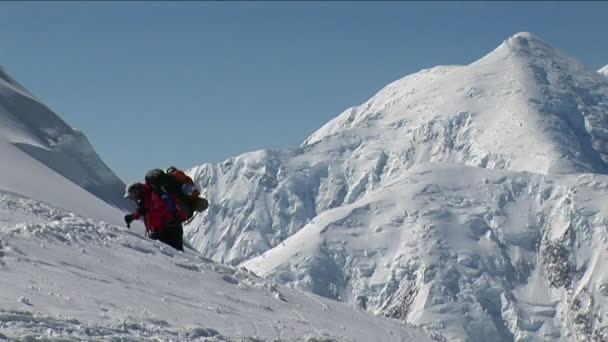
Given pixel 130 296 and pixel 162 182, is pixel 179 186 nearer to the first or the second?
pixel 162 182

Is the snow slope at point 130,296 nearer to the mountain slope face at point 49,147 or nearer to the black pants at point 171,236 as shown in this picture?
the black pants at point 171,236

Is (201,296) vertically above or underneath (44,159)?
underneath

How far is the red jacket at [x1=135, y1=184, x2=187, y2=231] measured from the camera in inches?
890

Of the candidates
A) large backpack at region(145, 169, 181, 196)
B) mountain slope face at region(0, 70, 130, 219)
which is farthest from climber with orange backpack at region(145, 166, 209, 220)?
mountain slope face at region(0, 70, 130, 219)

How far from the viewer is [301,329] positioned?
16859 mm

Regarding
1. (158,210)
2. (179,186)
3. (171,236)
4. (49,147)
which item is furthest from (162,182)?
(49,147)

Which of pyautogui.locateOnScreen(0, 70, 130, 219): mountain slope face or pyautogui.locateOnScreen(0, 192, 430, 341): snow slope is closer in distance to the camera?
pyautogui.locateOnScreen(0, 192, 430, 341): snow slope

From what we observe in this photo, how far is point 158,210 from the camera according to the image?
22969 mm

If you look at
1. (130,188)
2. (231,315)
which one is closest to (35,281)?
(231,315)

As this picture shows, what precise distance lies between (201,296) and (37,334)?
5903 mm

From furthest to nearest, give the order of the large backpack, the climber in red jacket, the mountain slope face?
the mountain slope face
the climber in red jacket
the large backpack

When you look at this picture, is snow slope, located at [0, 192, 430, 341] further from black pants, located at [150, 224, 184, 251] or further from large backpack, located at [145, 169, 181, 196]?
black pants, located at [150, 224, 184, 251]

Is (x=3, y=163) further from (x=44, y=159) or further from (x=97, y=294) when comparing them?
(x=97, y=294)

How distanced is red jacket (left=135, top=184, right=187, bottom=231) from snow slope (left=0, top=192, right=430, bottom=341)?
1.69m
